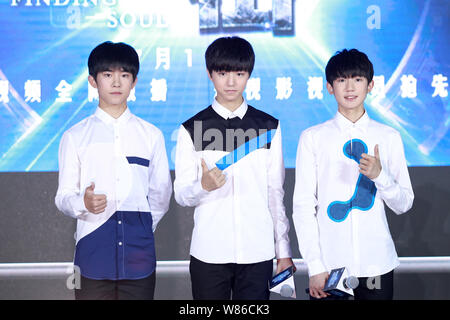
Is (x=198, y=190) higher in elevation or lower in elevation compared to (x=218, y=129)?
lower

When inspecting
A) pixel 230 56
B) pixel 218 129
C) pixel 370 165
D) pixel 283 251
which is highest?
pixel 230 56

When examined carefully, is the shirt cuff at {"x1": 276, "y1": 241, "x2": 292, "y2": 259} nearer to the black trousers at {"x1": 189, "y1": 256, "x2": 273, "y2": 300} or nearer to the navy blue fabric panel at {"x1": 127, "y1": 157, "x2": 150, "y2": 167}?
the black trousers at {"x1": 189, "y1": 256, "x2": 273, "y2": 300}

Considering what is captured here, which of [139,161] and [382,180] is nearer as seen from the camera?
[382,180]

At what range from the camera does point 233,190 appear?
1963 mm

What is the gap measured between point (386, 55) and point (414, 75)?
0.20 meters

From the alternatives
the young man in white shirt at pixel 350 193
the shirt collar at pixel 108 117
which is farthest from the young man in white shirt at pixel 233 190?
the shirt collar at pixel 108 117

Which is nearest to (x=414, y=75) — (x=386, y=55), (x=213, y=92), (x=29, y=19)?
(x=386, y=55)

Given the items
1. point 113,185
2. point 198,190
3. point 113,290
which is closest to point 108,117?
point 113,185

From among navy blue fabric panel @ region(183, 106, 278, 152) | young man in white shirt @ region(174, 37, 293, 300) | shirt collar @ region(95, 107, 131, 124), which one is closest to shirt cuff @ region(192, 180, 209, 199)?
young man in white shirt @ region(174, 37, 293, 300)

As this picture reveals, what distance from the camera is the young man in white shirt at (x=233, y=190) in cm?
191

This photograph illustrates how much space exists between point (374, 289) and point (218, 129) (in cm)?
82

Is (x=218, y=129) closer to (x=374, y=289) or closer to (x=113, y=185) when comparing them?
(x=113, y=185)

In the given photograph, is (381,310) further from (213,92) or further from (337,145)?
(213,92)

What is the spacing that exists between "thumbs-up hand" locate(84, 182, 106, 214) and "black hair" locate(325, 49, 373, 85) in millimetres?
1016
